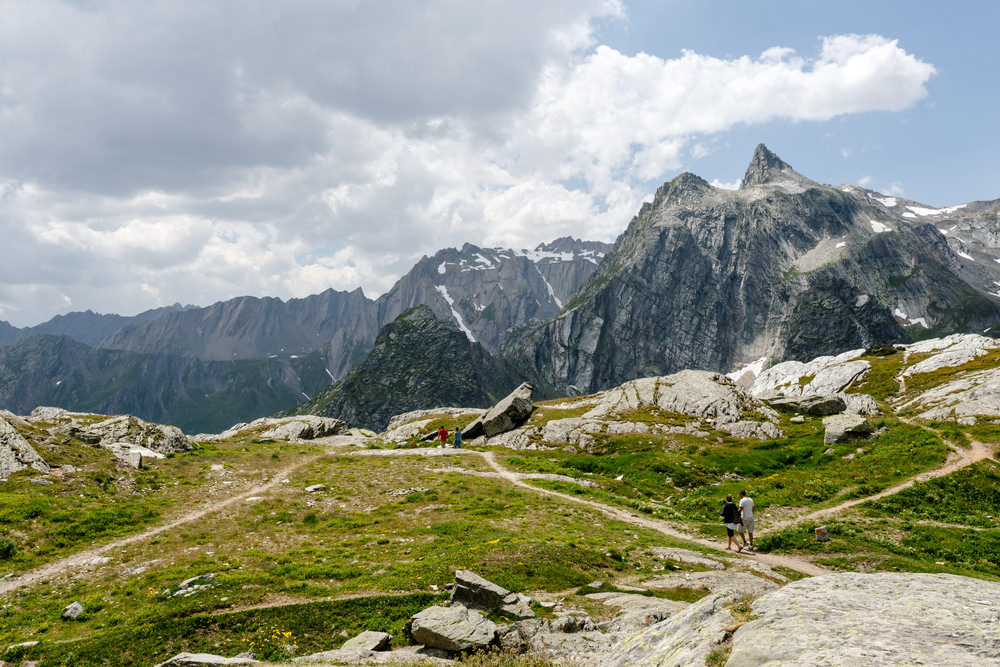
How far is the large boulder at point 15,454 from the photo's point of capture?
35.2 meters

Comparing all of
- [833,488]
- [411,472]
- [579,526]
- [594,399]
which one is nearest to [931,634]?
[579,526]

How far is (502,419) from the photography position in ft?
253

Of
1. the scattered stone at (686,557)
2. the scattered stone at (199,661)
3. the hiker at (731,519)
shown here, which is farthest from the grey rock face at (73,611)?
the hiker at (731,519)

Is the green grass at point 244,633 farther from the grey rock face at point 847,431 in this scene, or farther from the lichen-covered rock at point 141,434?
the grey rock face at point 847,431

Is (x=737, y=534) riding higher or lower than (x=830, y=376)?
lower

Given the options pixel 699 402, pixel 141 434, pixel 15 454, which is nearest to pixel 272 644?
pixel 15 454

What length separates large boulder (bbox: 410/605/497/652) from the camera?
15438 mm

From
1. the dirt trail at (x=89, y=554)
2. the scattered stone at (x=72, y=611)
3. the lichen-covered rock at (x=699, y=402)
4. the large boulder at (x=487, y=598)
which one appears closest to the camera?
the large boulder at (x=487, y=598)

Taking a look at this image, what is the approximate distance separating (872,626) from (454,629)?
11895mm

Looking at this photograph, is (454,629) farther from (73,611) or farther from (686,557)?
(73,611)

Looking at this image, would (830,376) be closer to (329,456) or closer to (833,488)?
(833,488)

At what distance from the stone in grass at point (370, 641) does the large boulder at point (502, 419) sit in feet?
196

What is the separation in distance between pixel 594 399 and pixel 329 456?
5342 cm

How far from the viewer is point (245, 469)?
48.8 meters
